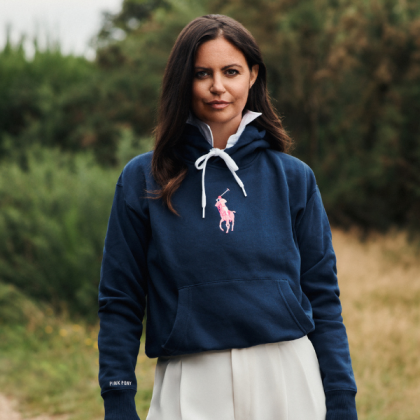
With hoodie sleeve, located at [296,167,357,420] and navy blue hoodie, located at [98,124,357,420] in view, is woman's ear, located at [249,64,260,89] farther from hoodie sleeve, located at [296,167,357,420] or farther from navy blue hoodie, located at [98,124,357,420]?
hoodie sleeve, located at [296,167,357,420]

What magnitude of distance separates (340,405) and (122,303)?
71cm

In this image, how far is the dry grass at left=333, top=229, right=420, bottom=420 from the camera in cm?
405

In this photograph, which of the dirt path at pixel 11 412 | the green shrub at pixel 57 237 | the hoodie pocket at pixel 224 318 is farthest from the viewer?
the green shrub at pixel 57 237

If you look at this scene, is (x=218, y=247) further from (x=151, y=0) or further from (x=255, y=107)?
(x=151, y=0)

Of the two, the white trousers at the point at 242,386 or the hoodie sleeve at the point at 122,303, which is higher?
the hoodie sleeve at the point at 122,303

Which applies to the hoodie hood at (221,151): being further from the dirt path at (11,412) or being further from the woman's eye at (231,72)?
the dirt path at (11,412)

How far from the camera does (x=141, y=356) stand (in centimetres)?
495

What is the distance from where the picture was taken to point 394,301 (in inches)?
248

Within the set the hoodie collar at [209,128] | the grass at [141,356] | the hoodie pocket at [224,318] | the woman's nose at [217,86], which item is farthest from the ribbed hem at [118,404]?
the grass at [141,356]

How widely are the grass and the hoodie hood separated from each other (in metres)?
2.71

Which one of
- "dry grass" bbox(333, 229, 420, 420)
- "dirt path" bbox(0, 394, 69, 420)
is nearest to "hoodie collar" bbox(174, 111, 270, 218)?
"dry grass" bbox(333, 229, 420, 420)

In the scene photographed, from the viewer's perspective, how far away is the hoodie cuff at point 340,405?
64.1 inches

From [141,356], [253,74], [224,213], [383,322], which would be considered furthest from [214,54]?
[383,322]

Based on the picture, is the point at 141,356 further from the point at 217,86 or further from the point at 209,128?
the point at 217,86
